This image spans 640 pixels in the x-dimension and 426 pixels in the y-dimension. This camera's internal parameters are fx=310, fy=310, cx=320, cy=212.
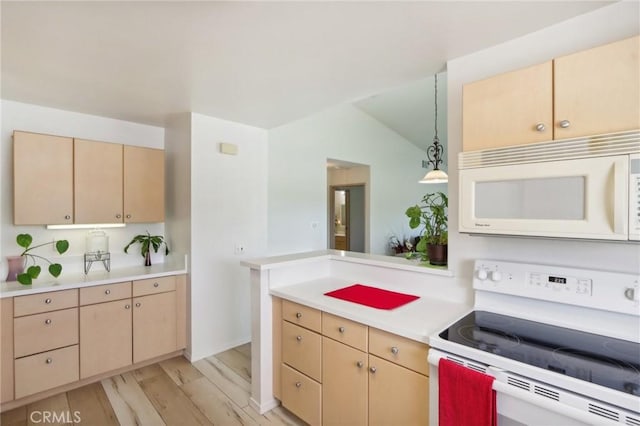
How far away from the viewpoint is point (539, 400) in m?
1.05

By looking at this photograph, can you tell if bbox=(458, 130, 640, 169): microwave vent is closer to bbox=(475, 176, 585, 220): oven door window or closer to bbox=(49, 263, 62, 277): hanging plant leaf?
bbox=(475, 176, 585, 220): oven door window

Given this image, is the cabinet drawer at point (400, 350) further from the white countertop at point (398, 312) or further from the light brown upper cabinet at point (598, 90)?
the light brown upper cabinet at point (598, 90)

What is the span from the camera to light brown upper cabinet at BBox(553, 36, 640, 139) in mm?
1119

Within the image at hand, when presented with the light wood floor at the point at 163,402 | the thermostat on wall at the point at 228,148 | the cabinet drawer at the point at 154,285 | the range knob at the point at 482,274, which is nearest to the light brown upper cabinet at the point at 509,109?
the range knob at the point at 482,274

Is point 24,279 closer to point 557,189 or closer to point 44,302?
point 44,302

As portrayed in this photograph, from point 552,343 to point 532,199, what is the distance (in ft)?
1.99

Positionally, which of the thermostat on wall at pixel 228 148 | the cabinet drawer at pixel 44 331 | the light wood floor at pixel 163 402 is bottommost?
the light wood floor at pixel 163 402

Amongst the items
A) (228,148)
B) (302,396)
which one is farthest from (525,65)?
(228,148)

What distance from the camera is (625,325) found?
1315 millimetres

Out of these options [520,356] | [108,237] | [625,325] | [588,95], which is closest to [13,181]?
[108,237]

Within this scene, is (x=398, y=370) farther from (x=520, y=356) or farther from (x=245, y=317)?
(x=245, y=317)

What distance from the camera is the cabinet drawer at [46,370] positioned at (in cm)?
222

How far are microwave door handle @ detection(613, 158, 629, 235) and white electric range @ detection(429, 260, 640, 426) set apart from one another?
13.4 inches

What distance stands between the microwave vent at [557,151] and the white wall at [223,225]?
2374 millimetres
